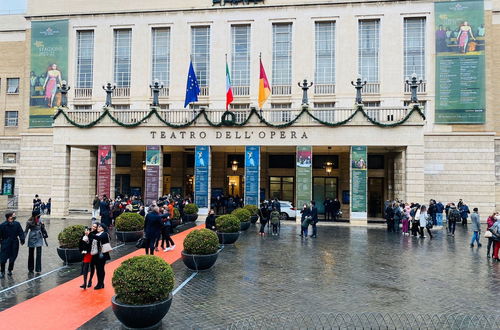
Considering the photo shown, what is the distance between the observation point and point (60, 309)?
8.41 metres

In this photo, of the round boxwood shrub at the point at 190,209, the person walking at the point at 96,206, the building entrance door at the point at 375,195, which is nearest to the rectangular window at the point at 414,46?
the building entrance door at the point at 375,195

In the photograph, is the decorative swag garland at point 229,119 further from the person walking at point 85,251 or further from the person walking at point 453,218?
the person walking at point 85,251

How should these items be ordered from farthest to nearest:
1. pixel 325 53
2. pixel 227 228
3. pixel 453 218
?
1. pixel 325 53
2. pixel 453 218
3. pixel 227 228

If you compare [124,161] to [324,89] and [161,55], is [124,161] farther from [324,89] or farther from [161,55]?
[324,89]

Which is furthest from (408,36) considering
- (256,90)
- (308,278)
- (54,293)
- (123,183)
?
(54,293)

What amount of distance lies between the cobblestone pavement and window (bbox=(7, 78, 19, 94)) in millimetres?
35449

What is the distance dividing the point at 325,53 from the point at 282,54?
389cm

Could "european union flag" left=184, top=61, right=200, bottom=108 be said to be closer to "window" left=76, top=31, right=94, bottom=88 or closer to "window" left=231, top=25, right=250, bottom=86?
"window" left=231, top=25, right=250, bottom=86

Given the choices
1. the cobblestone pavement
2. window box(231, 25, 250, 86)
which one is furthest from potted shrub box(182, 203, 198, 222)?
window box(231, 25, 250, 86)

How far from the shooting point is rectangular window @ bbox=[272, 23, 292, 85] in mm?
31828

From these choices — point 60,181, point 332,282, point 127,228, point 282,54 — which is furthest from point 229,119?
point 332,282

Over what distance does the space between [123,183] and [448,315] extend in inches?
1240

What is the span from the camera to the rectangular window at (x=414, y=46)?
30.5m

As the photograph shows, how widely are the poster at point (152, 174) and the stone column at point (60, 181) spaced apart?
21.6 ft
